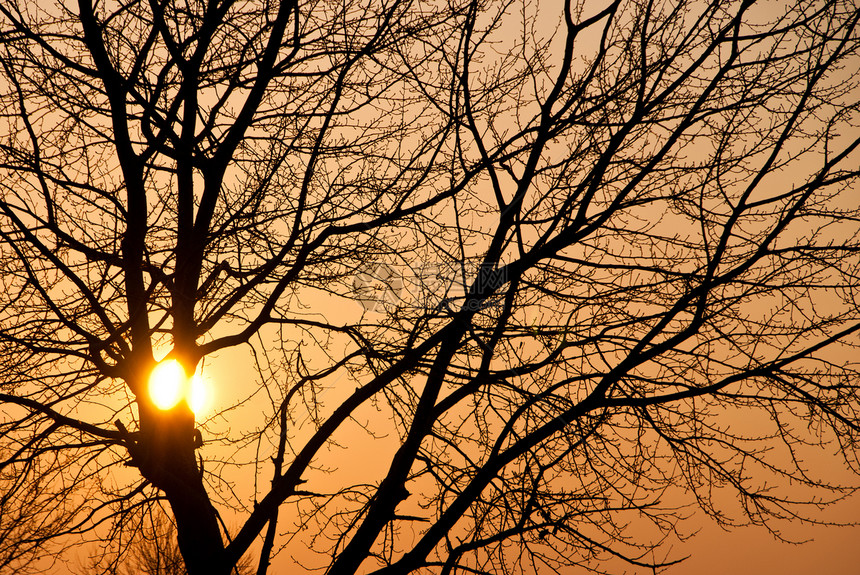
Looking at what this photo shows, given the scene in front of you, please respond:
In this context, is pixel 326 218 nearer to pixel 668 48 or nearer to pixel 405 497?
pixel 405 497

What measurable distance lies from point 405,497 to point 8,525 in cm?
285

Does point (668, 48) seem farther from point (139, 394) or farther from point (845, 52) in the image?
point (139, 394)

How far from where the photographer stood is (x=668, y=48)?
4.74m

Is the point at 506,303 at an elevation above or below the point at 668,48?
below

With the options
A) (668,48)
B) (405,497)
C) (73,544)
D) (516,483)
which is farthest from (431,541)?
(668,48)

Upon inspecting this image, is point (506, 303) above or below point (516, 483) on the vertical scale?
above

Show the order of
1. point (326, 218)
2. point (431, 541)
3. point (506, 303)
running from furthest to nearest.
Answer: point (326, 218)
point (431, 541)
point (506, 303)

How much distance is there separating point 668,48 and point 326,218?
2671mm

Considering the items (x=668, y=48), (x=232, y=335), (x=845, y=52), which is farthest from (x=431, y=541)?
(x=845, y=52)

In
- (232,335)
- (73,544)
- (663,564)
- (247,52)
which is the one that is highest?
(247,52)

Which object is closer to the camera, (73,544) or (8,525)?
(8,525)

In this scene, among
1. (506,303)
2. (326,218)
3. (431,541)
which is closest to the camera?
(506,303)

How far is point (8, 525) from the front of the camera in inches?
195

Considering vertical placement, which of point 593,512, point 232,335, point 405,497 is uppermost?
point 232,335
